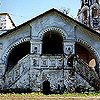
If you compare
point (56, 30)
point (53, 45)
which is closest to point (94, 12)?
point (53, 45)

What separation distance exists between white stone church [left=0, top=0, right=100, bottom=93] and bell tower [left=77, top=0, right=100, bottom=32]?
1332 cm

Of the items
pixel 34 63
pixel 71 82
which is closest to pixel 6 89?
pixel 34 63

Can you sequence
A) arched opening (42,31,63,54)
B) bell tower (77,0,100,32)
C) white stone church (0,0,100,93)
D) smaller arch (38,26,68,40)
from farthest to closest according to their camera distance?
bell tower (77,0,100,32)
arched opening (42,31,63,54)
smaller arch (38,26,68,40)
white stone church (0,0,100,93)

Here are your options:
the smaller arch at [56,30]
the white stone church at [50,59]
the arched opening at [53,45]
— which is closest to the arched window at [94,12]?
the arched opening at [53,45]

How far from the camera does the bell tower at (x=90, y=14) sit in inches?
1318

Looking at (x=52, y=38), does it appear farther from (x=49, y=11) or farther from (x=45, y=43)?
(x=49, y=11)

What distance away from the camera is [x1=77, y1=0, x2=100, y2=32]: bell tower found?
33.5 meters

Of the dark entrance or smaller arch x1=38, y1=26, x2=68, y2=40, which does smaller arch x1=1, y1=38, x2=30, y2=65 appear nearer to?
smaller arch x1=38, y1=26, x2=68, y2=40

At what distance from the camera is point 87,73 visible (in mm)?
18359

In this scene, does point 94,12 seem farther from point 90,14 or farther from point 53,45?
point 53,45

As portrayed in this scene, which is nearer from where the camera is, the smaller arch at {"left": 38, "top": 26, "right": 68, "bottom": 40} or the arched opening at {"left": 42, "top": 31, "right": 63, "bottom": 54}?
the smaller arch at {"left": 38, "top": 26, "right": 68, "bottom": 40}

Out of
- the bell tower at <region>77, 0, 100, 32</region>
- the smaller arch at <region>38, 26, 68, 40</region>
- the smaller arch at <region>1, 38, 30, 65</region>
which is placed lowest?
the smaller arch at <region>1, 38, 30, 65</region>

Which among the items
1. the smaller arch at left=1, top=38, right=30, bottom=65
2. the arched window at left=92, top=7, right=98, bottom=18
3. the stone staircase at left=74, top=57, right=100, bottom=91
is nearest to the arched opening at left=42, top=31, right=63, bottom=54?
the smaller arch at left=1, top=38, right=30, bottom=65

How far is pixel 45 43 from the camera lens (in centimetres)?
2184
